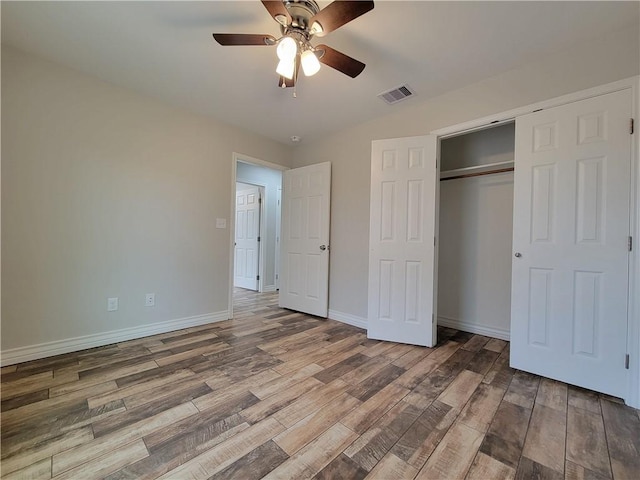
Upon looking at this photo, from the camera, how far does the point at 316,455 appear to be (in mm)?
1258

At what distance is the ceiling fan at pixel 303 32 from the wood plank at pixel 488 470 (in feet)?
7.23

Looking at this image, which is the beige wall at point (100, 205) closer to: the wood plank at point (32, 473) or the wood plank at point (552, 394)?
the wood plank at point (32, 473)

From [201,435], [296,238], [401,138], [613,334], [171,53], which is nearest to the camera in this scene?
[201,435]

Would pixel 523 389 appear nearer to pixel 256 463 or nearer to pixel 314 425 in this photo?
pixel 314 425

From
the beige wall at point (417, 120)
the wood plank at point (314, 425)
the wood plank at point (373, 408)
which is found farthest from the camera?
the beige wall at point (417, 120)

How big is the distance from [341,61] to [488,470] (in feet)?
7.70

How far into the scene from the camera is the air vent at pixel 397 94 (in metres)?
2.48

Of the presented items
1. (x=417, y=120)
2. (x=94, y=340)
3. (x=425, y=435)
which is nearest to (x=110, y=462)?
(x=425, y=435)

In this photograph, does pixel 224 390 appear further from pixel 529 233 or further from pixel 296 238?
pixel 529 233

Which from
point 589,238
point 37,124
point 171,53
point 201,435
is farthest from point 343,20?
point 37,124

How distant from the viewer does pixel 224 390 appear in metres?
1.79

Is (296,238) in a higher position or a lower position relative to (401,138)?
lower

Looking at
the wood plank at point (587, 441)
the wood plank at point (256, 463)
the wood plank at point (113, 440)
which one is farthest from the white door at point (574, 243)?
the wood plank at point (113, 440)

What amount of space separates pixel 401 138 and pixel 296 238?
1.91 metres
